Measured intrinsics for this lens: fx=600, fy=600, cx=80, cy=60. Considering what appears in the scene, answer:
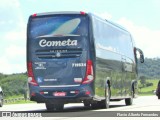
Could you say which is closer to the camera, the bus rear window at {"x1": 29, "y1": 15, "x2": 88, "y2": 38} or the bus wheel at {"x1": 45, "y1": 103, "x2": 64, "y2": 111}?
the bus rear window at {"x1": 29, "y1": 15, "x2": 88, "y2": 38}

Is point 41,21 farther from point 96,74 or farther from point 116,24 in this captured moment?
point 116,24

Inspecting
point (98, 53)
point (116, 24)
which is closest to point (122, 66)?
point (116, 24)

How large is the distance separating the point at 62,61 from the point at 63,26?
1346mm

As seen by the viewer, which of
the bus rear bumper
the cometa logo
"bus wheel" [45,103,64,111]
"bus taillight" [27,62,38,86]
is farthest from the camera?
"bus wheel" [45,103,64,111]

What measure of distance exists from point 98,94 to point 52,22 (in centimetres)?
346

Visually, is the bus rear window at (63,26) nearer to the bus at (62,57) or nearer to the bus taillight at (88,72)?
the bus at (62,57)

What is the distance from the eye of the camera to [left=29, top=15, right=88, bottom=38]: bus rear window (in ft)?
75.7

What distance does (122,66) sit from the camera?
2978 centimetres

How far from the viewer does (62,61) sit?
2306cm

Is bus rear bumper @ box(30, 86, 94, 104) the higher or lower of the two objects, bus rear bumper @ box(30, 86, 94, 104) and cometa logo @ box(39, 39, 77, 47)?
the lower

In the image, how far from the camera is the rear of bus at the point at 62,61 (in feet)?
75.5

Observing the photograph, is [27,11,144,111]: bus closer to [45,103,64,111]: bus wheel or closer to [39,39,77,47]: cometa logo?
[39,39,77,47]: cometa logo

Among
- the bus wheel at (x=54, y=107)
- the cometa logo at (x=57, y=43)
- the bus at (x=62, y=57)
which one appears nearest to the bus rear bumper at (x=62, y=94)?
the bus at (x=62, y=57)

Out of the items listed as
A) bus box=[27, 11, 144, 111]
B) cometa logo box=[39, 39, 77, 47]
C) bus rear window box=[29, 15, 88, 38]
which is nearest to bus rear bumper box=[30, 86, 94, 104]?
bus box=[27, 11, 144, 111]
